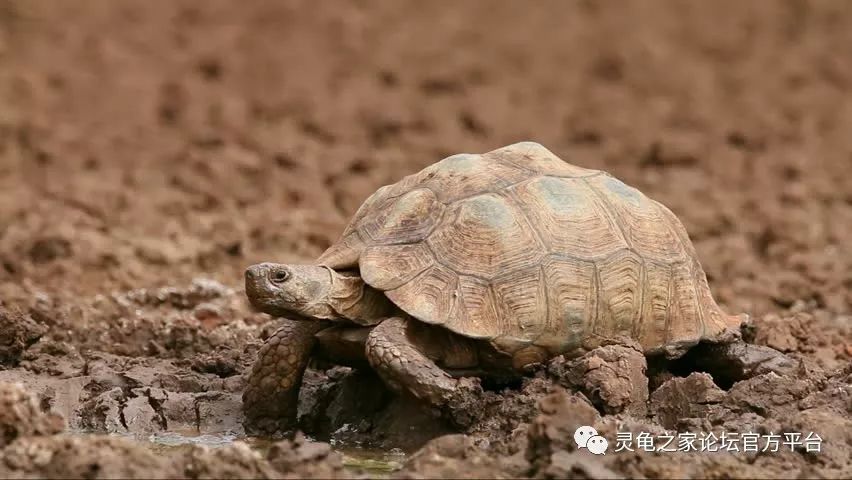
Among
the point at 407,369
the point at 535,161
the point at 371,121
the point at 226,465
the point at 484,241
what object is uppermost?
the point at 371,121

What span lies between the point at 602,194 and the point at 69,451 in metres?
2.74

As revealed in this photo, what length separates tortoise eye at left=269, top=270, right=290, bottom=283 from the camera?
6238 millimetres

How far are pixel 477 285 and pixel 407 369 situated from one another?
48cm

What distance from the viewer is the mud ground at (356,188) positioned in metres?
5.64

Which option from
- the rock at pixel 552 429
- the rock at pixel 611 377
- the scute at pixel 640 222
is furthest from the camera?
the scute at pixel 640 222

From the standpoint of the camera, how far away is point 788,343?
7.79 meters

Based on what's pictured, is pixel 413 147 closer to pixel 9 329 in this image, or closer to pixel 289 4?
pixel 289 4

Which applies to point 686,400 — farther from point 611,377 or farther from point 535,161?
point 535,161

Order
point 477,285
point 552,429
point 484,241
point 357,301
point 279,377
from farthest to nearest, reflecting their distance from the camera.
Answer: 1. point 279,377
2. point 357,301
3. point 484,241
4. point 477,285
5. point 552,429

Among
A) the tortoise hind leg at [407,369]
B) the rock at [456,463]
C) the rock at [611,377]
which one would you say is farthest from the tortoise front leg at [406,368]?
the rock at [456,463]

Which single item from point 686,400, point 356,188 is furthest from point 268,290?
point 356,188

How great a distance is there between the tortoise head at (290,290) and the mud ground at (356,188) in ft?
1.88

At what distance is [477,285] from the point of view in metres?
6.18

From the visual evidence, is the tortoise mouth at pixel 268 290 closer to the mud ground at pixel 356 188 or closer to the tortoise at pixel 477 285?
the tortoise at pixel 477 285
